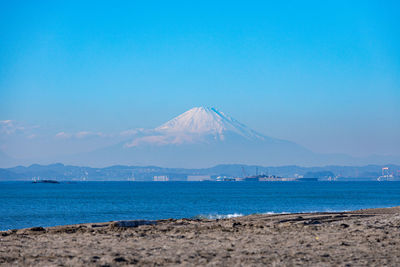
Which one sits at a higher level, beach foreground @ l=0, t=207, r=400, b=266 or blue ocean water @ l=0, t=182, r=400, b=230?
beach foreground @ l=0, t=207, r=400, b=266

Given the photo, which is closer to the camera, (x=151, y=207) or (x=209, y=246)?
(x=209, y=246)

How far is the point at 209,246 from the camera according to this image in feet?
53.1

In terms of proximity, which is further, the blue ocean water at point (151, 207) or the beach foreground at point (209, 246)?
the blue ocean water at point (151, 207)

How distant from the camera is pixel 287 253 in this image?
14695 millimetres

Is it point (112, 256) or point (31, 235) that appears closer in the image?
point (112, 256)

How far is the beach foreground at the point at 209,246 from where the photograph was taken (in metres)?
13.7

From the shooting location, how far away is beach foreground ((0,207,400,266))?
13.7 metres

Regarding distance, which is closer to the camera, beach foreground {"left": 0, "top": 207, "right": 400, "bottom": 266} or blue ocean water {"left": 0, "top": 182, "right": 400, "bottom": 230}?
beach foreground {"left": 0, "top": 207, "right": 400, "bottom": 266}

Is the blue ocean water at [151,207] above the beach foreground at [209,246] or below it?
below

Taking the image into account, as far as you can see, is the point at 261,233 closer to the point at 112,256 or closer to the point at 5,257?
the point at 112,256

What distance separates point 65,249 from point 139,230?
197 inches

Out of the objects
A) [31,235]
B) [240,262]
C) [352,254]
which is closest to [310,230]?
[352,254]

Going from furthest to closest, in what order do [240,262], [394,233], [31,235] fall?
[31,235], [394,233], [240,262]

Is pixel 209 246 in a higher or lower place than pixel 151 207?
higher
